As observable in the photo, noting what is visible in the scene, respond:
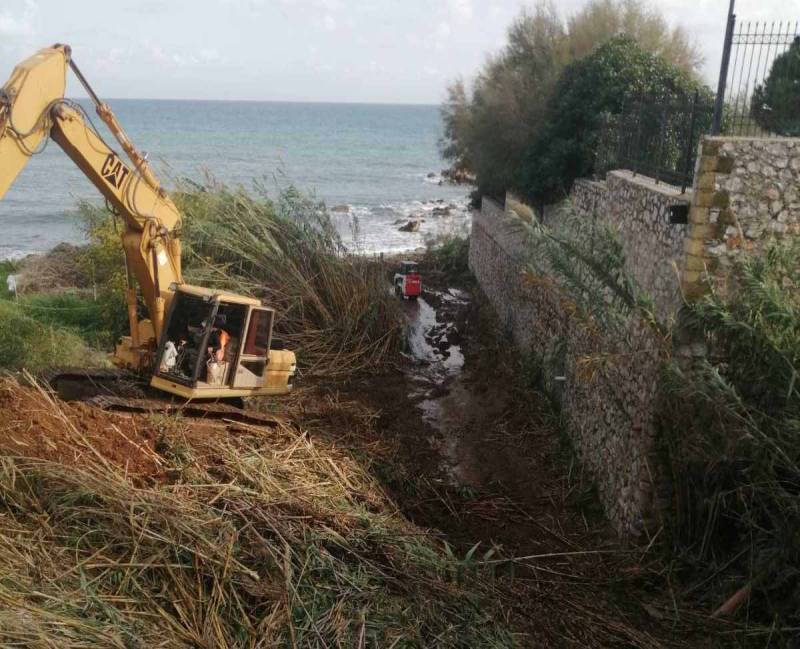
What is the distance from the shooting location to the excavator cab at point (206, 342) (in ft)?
34.2

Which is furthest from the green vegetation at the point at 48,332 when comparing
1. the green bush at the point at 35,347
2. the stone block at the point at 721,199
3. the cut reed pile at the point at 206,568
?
the stone block at the point at 721,199

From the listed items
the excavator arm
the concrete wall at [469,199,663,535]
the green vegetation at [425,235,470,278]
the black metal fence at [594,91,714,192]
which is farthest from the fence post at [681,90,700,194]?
the green vegetation at [425,235,470,278]

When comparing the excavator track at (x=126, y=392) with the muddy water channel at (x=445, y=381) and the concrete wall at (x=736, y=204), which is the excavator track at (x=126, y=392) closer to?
the muddy water channel at (x=445, y=381)

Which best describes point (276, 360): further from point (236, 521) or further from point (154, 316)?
point (236, 521)

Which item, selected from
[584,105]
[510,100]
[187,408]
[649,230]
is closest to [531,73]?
[510,100]

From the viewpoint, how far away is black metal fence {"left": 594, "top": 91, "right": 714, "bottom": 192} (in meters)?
10.7

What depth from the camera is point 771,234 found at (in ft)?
28.3

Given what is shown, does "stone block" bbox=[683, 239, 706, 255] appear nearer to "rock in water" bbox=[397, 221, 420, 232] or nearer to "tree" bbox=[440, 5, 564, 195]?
"tree" bbox=[440, 5, 564, 195]

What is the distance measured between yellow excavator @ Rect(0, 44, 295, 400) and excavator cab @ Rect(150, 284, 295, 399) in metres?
0.01

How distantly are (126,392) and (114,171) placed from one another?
2828 mm

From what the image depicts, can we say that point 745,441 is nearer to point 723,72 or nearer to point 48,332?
point 723,72

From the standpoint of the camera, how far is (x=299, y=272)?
16.9 metres

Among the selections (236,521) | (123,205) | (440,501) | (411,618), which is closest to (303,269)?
(123,205)

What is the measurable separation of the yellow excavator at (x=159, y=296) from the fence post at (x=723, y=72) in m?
6.12
